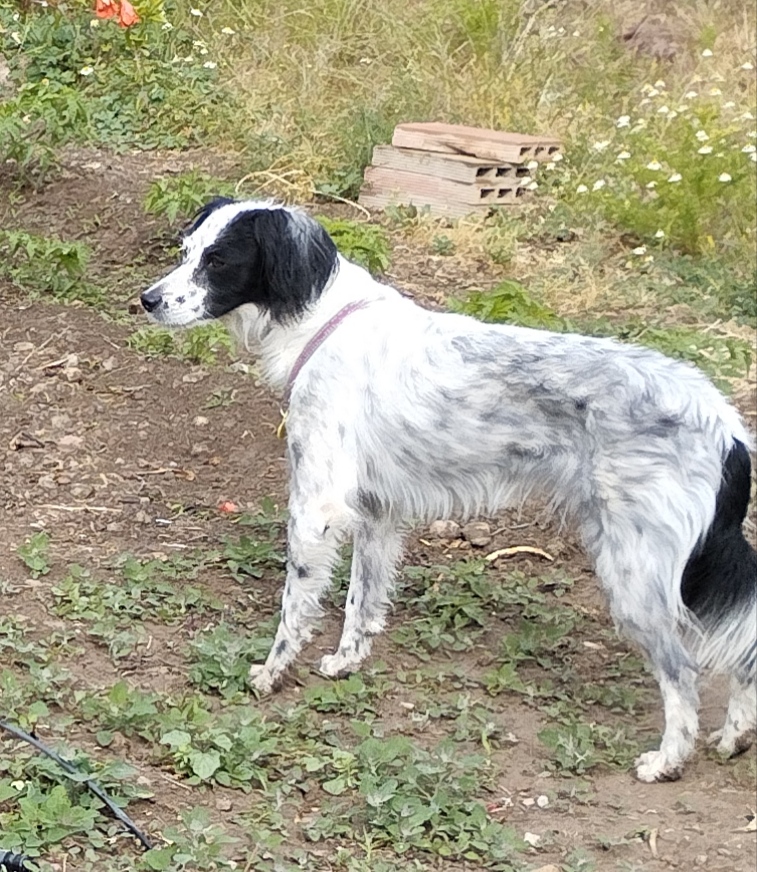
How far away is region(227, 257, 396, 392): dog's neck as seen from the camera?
4266 mm

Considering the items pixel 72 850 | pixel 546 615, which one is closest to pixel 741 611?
pixel 546 615

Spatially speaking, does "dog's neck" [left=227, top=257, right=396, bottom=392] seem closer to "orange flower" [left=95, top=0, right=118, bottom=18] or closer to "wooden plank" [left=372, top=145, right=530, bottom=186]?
"orange flower" [left=95, top=0, right=118, bottom=18]

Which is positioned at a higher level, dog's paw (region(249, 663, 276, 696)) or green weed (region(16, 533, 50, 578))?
green weed (region(16, 533, 50, 578))

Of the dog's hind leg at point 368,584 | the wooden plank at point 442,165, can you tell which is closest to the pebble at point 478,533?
the dog's hind leg at point 368,584

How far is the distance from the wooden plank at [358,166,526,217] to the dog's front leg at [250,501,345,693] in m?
4.38

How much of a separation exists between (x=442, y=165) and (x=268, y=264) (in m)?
4.29

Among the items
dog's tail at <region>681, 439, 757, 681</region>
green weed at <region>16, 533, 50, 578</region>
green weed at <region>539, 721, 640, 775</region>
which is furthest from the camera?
green weed at <region>16, 533, 50, 578</region>

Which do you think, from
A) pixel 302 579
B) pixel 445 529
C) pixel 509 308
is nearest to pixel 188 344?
pixel 509 308

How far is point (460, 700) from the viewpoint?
165 inches

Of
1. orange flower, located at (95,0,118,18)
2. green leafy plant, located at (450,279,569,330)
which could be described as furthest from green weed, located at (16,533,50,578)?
orange flower, located at (95,0,118,18)

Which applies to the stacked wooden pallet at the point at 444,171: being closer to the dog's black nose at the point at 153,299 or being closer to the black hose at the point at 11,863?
the dog's black nose at the point at 153,299

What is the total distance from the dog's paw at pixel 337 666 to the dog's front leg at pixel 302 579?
6.6 inches

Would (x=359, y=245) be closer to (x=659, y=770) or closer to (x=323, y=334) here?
(x=323, y=334)

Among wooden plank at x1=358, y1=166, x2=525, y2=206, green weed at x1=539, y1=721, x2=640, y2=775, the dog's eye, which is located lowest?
green weed at x1=539, y1=721, x2=640, y2=775
